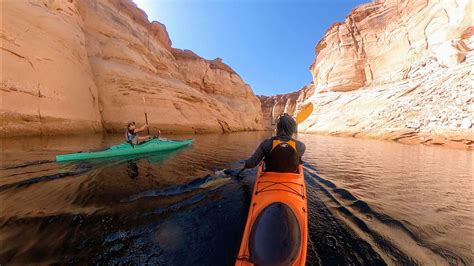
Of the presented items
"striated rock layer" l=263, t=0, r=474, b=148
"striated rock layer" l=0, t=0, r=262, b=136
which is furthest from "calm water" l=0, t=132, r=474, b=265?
"striated rock layer" l=0, t=0, r=262, b=136

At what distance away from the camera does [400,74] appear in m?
26.0

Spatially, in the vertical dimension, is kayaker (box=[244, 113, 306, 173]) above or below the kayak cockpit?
above

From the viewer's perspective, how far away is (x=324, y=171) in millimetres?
6578

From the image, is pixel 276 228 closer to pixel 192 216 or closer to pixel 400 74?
pixel 192 216

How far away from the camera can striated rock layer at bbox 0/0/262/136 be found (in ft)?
33.5

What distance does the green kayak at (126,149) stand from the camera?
20.7 feet

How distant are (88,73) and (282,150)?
1802 cm

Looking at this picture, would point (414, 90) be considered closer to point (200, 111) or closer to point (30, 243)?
point (200, 111)

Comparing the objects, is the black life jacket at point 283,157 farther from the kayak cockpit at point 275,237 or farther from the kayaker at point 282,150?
the kayak cockpit at point 275,237

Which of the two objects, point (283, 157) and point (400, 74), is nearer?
point (283, 157)

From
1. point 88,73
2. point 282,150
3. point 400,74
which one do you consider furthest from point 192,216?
point 400,74

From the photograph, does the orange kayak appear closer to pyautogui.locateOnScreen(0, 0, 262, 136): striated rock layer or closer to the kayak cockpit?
the kayak cockpit

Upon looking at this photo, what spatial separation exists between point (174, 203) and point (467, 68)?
24.8 metres

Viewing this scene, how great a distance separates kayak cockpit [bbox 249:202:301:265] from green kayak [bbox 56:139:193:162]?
6789mm
